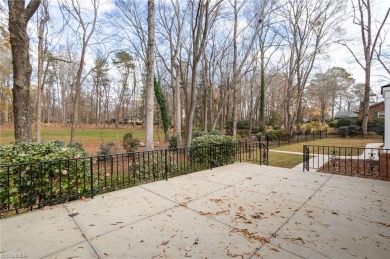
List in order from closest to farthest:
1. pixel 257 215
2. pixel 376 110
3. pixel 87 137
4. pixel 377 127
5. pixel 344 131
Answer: pixel 257 215
pixel 377 127
pixel 344 131
pixel 87 137
pixel 376 110

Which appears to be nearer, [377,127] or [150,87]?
[150,87]

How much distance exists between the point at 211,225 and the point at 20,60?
238 inches

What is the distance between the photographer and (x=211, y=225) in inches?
121

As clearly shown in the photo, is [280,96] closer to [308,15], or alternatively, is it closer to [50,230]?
[308,15]

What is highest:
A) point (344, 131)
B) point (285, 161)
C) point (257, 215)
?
point (344, 131)

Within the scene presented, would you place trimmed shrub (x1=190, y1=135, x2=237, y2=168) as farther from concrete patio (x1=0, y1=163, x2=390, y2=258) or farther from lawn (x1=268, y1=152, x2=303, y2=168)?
concrete patio (x1=0, y1=163, x2=390, y2=258)

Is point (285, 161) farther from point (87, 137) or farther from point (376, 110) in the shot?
point (376, 110)

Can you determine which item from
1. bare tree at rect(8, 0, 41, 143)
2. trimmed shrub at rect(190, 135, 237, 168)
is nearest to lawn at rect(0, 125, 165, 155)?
bare tree at rect(8, 0, 41, 143)

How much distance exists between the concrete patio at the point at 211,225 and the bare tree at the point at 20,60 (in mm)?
2922

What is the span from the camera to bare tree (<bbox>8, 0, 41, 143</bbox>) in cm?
489

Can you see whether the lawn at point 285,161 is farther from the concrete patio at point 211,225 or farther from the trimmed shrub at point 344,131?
the trimmed shrub at point 344,131

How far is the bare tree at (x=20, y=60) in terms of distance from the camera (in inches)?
193

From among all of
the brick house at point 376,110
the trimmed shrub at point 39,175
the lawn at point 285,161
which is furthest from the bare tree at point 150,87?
the brick house at point 376,110

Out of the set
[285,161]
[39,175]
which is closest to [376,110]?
[285,161]
